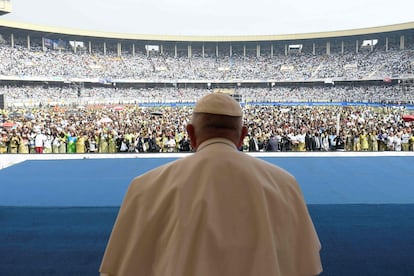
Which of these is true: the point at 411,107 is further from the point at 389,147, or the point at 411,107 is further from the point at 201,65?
the point at 201,65

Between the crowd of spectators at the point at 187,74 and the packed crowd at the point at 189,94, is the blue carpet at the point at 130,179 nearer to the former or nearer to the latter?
the crowd of spectators at the point at 187,74

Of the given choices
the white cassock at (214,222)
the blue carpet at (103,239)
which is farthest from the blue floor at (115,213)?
the white cassock at (214,222)

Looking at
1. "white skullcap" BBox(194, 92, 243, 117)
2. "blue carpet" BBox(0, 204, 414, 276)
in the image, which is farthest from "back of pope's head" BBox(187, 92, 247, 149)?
"blue carpet" BBox(0, 204, 414, 276)

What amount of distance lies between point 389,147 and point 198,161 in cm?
1062

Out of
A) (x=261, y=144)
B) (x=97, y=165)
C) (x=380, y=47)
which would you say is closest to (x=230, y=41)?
(x=380, y=47)

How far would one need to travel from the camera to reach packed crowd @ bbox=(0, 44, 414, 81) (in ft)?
130

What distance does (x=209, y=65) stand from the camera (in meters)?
47.2

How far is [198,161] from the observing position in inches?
43.6

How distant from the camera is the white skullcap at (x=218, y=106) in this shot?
1.17 metres

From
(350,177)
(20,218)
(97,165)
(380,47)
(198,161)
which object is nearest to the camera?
(198,161)

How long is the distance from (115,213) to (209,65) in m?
44.0

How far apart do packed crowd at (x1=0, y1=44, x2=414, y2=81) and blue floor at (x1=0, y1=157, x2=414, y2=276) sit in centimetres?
3421

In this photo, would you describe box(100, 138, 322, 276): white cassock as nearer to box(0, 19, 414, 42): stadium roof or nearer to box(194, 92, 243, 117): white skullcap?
box(194, 92, 243, 117): white skullcap

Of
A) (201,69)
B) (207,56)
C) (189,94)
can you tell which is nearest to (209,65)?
(201,69)
